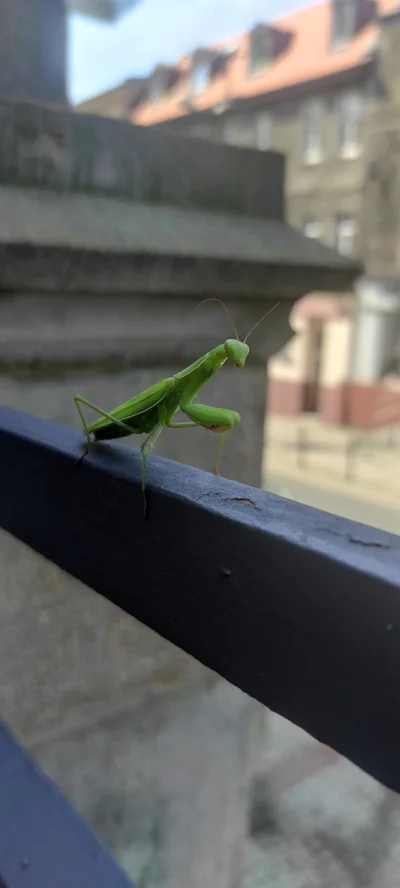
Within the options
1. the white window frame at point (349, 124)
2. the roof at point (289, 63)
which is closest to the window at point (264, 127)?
the roof at point (289, 63)

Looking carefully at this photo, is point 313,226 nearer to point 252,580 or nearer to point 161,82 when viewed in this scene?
point 161,82

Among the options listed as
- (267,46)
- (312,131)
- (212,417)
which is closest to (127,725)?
(212,417)

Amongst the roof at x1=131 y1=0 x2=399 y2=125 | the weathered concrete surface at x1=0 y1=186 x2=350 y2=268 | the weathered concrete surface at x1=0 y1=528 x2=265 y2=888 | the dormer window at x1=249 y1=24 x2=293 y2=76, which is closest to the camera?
the weathered concrete surface at x1=0 y1=186 x2=350 y2=268

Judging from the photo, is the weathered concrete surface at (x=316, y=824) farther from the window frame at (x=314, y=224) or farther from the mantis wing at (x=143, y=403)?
the window frame at (x=314, y=224)

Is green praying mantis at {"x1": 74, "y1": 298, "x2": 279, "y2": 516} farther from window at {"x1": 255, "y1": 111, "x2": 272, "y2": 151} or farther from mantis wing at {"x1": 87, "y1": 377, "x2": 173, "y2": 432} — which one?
window at {"x1": 255, "y1": 111, "x2": 272, "y2": 151}

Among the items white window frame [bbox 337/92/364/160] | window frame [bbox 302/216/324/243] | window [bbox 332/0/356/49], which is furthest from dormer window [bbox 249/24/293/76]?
window frame [bbox 302/216/324/243]

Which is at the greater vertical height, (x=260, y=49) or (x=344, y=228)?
(x=260, y=49)
